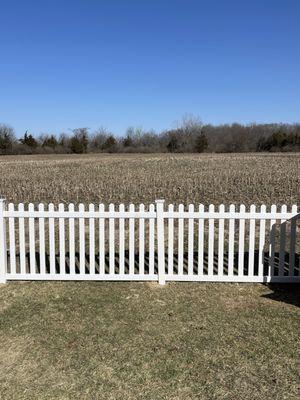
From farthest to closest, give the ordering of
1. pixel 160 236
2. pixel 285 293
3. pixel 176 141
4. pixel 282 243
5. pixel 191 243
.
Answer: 1. pixel 176 141
2. pixel 191 243
3. pixel 160 236
4. pixel 282 243
5. pixel 285 293

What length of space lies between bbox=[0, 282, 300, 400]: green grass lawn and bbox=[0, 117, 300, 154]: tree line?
66.0 meters

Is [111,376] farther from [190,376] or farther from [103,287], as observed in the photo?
[103,287]

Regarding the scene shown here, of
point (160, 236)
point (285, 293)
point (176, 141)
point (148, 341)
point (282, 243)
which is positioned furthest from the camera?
point (176, 141)

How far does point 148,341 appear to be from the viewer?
164 inches

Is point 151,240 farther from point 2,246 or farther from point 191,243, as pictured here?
point 2,246

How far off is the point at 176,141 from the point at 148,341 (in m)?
80.1

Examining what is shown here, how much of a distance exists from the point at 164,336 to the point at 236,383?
1.03 metres

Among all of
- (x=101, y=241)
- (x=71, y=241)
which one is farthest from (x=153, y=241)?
(x=71, y=241)

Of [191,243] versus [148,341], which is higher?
[191,243]

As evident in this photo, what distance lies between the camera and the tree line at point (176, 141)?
71.5 m

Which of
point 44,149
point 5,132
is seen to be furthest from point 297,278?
point 5,132

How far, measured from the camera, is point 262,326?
176 inches

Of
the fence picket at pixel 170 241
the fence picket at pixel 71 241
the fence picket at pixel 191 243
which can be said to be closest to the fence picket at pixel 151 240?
the fence picket at pixel 170 241

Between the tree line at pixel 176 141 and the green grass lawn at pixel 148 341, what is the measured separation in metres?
66.0
